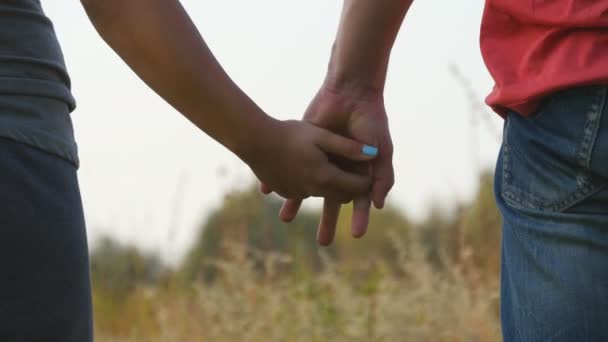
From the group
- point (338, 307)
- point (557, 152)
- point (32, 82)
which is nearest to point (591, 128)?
point (557, 152)

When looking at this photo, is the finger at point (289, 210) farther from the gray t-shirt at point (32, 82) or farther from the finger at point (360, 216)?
the gray t-shirt at point (32, 82)

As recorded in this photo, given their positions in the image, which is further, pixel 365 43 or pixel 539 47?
pixel 365 43

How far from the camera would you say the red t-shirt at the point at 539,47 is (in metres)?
1.35

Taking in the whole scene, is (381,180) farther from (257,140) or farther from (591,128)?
(591,128)

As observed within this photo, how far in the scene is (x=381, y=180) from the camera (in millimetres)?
→ 2051

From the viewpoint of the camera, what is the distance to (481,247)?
13.8ft

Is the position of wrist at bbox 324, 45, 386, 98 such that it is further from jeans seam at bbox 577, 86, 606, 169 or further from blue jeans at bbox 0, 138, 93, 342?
blue jeans at bbox 0, 138, 93, 342

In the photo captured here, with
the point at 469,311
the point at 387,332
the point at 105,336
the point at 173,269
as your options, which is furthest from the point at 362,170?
the point at 105,336

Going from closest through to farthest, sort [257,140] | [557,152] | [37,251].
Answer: [37,251] → [557,152] → [257,140]

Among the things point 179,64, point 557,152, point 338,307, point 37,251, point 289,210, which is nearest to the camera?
point 37,251

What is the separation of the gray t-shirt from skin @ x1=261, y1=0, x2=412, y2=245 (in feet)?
2.23

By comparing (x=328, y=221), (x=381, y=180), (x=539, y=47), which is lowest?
(x=328, y=221)

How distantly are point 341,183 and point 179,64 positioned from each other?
470 mm

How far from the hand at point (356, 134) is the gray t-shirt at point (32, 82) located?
71cm
